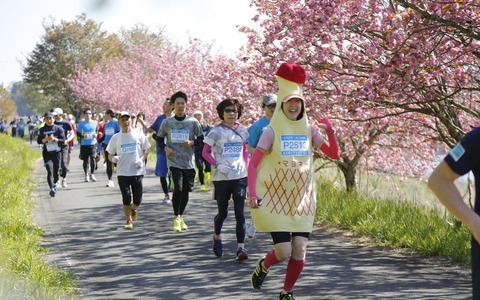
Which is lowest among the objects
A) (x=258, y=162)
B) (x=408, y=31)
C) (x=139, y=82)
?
(x=258, y=162)

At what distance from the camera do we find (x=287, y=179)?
5.63 meters

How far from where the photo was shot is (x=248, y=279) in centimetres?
685

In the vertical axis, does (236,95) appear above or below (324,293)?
above

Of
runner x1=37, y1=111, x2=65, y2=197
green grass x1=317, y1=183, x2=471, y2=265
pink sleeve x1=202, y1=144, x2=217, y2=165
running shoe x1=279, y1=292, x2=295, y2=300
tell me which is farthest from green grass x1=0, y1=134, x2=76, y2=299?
green grass x1=317, y1=183, x2=471, y2=265

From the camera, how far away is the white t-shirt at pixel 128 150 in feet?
32.6

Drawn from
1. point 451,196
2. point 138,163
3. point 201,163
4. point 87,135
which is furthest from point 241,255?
point 87,135

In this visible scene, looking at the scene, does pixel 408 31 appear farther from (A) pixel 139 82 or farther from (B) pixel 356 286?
(A) pixel 139 82

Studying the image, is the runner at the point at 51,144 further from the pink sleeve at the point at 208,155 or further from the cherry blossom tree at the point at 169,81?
the pink sleeve at the point at 208,155

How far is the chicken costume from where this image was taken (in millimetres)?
5582

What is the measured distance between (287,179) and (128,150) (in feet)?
15.9

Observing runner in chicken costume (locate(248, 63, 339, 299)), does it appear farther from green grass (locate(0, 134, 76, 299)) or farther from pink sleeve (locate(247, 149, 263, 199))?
green grass (locate(0, 134, 76, 299))

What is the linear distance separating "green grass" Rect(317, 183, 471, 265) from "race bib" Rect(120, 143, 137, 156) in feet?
10.1

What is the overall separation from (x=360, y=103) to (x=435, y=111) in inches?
73.6

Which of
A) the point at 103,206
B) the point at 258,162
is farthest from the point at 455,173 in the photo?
the point at 103,206
